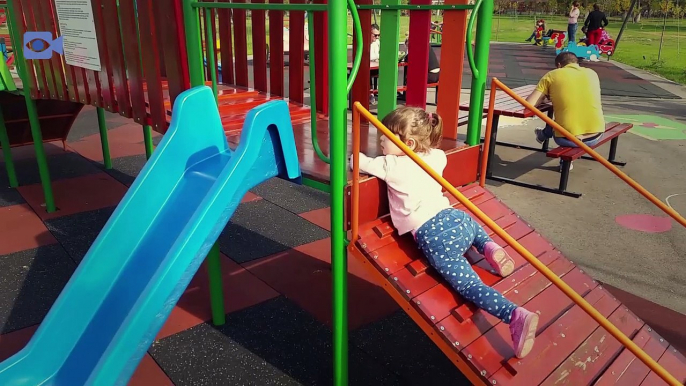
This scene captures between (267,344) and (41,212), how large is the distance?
3.31 m

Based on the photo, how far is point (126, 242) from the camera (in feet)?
8.07

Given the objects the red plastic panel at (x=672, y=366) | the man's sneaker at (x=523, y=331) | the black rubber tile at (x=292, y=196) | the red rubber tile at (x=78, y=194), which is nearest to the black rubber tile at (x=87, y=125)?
the red rubber tile at (x=78, y=194)

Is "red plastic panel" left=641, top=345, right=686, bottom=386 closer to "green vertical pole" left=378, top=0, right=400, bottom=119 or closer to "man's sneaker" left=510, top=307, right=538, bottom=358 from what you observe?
"man's sneaker" left=510, top=307, right=538, bottom=358

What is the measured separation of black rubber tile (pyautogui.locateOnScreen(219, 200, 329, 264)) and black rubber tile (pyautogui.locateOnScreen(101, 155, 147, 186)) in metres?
1.76

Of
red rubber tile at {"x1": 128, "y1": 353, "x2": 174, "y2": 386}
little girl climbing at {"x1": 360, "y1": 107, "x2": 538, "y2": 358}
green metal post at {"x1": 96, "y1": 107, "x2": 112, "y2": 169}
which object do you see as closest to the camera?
little girl climbing at {"x1": 360, "y1": 107, "x2": 538, "y2": 358}

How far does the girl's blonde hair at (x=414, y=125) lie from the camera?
256 centimetres

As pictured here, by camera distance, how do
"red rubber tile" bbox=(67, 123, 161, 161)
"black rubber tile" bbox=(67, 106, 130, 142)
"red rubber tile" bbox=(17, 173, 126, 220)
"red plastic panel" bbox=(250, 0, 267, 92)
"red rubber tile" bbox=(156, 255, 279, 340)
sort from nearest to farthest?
"red rubber tile" bbox=(156, 255, 279, 340)
"red plastic panel" bbox=(250, 0, 267, 92)
"red rubber tile" bbox=(17, 173, 126, 220)
"red rubber tile" bbox=(67, 123, 161, 161)
"black rubber tile" bbox=(67, 106, 130, 142)

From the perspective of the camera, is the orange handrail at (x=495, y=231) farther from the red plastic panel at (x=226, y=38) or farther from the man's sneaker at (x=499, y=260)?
the red plastic panel at (x=226, y=38)

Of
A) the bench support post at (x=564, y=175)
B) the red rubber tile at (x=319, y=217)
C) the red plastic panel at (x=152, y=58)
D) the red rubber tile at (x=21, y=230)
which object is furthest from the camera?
the bench support post at (x=564, y=175)

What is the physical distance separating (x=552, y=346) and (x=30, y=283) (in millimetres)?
3500

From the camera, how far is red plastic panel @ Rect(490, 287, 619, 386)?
2.13 meters

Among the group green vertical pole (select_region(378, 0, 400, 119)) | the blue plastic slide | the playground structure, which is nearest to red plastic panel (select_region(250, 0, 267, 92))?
the playground structure

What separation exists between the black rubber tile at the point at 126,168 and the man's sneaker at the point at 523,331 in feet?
16.2

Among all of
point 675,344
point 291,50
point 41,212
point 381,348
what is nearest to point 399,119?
point 381,348
